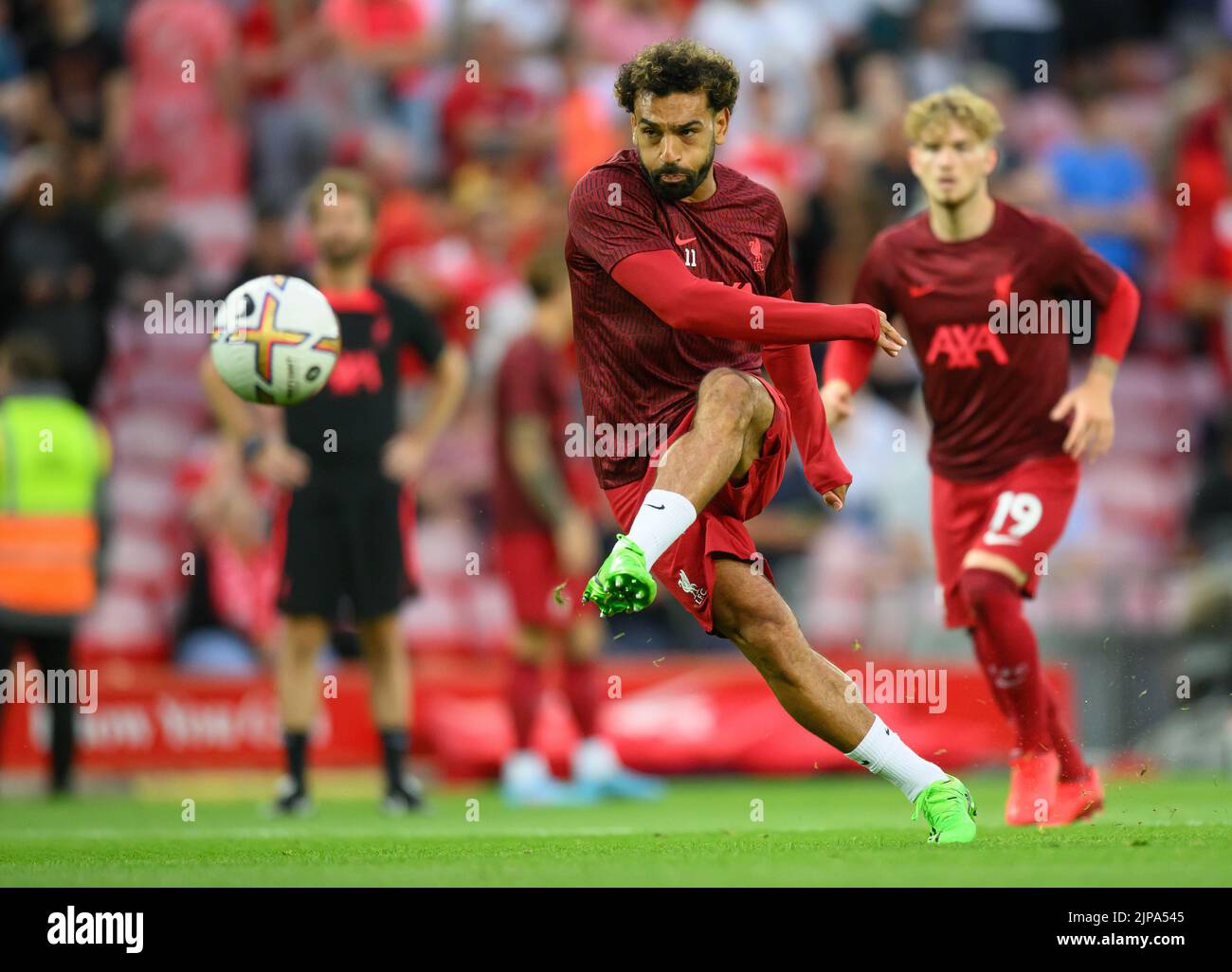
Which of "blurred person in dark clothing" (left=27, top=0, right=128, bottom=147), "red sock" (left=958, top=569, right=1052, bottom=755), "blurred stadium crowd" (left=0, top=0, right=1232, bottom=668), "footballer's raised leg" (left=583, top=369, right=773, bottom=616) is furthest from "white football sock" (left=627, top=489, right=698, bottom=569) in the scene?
"blurred person in dark clothing" (left=27, top=0, right=128, bottom=147)

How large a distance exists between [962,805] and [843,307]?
71.3 inches

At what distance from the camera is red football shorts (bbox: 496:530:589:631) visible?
11.6 m

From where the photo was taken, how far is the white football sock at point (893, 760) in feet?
22.3

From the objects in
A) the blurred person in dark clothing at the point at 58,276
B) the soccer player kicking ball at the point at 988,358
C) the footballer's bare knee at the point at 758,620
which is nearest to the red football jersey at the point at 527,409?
the soccer player kicking ball at the point at 988,358

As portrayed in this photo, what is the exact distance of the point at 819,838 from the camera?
7441mm

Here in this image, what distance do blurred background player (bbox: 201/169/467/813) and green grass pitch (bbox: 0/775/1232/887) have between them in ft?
1.94

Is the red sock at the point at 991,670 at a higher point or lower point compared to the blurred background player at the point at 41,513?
lower

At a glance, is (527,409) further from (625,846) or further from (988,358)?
(625,846)

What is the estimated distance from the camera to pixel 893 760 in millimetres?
6820

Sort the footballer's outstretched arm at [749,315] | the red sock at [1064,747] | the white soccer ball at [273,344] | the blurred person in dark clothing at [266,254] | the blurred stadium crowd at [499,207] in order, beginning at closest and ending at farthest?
1. the footballer's outstretched arm at [749,315]
2. the red sock at [1064,747]
3. the white soccer ball at [273,344]
4. the blurred stadium crowd at [499,207]
5. the blurred person in dark clothing at [266,254]

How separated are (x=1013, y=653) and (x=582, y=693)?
13.2 feet

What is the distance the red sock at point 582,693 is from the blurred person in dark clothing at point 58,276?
4635mm

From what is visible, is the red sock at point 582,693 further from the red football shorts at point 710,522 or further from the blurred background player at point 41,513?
the red football shorts at point 710,522

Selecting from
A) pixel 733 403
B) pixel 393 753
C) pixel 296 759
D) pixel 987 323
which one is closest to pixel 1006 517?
pixel 987 323
